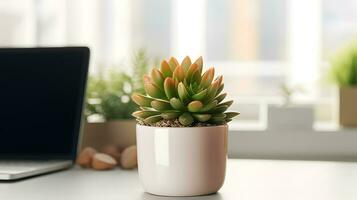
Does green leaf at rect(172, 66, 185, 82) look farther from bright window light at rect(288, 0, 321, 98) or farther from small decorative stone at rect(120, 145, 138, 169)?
bright window light at rect(288, 0, 321, 98)

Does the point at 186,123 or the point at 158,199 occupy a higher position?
the point at 186,123

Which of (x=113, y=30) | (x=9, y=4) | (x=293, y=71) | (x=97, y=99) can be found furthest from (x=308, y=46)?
(x=97, y=99)

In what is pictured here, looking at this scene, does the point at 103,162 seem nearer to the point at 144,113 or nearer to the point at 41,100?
the point at 41,100

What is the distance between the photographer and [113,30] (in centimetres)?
272

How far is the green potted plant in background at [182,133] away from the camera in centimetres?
93

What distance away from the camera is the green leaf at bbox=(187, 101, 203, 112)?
36.1 inches

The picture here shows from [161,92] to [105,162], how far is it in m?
0.31

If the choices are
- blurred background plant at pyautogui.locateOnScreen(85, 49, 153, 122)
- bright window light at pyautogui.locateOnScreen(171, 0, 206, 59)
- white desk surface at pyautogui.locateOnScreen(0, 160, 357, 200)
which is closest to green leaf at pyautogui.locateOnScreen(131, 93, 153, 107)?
white desk surface at pyautogui.locateOnScreen(0, 160, 357, 200)

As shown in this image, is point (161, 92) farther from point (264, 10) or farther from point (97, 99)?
point (264, 10)

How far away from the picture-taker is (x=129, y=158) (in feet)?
4.07

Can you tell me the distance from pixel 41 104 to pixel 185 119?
0.45 m

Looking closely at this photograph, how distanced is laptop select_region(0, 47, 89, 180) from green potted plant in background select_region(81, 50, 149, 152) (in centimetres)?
9

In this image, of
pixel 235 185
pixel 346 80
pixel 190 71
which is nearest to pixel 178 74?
pixel 190 71

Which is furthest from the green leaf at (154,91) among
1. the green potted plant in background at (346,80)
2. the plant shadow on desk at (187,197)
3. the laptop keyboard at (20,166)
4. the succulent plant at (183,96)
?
the green potted plant in background at (346,80)
